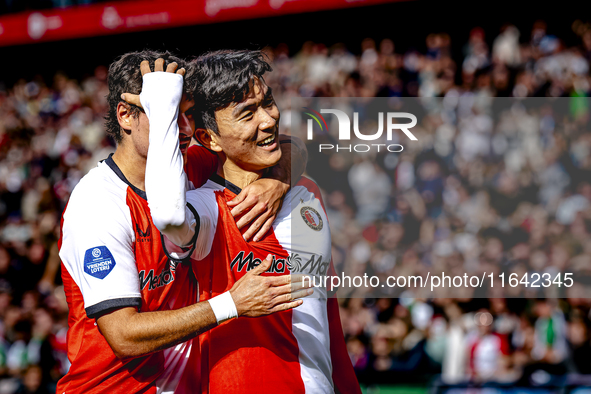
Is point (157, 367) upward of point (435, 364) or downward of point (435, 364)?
upward

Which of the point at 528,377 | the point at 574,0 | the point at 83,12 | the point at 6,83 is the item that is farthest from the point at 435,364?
the point at 6,83

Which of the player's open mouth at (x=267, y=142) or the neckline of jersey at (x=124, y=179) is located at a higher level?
the player's open mouth at (x=267, y=142)

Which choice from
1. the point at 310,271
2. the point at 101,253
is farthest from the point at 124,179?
the point at 310,271

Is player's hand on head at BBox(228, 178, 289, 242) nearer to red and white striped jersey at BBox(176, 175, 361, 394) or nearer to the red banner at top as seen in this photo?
red and white striped jersey at BBox(176, 175, 361, 394)

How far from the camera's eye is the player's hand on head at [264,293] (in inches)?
101

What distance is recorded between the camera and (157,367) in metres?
2.85

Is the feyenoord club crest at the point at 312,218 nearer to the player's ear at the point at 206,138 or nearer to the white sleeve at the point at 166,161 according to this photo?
the player's ear at the point at 206,138

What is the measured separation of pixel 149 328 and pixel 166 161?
27.9 inches

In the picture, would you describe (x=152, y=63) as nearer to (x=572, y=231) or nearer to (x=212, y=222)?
(x=212, y=222)

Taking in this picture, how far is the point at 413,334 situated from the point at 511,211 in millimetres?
2248

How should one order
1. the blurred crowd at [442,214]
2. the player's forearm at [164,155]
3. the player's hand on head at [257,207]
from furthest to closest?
the blurred crowd at [442,214] < the player's hand on head at [257,207] < the player's forearm at [164,155]

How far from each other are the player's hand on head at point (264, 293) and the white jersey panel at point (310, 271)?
0.87ft

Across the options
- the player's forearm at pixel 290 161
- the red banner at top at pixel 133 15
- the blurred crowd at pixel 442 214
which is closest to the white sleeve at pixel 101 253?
the player's forearm at pixel 290 161

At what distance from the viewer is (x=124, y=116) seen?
289cm
